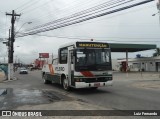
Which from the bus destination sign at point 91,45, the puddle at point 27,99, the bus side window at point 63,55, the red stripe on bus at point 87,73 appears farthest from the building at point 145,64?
the puddle at point 27,99

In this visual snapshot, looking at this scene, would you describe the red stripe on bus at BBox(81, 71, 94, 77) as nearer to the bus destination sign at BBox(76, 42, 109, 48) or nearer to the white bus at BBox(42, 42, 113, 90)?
the white bus at BBox(42, 42, 113, 90)

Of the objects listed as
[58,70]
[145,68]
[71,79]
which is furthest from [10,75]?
[145,68]

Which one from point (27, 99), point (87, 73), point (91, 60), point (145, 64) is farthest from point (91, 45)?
point (145, 64)

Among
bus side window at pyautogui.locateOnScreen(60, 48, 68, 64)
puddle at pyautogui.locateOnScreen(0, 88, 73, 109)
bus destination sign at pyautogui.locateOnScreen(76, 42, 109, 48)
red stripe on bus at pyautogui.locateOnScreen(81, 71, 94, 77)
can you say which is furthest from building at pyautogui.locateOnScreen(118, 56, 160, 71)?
puddle at pyautogui.locateOnScreen(0, 88, 73, 109)

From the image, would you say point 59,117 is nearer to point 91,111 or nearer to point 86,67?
point 91,111

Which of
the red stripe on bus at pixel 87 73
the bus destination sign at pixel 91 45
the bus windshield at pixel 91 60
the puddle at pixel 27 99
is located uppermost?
the bus destination sign at pixel 91 45

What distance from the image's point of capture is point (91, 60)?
16766mm

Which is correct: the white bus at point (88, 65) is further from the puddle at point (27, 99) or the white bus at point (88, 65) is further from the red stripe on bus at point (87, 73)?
the puddle at point (27, 99)

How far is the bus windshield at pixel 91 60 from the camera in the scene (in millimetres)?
16609

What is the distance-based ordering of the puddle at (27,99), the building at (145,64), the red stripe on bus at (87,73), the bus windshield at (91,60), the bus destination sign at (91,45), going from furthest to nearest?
the building at (145,64), the bus destination sign at (91,45), the bus windshield at (91,60), the red stripe on bus at (87,73), the puddle at (27,99)

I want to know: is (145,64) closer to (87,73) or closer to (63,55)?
(63,55)

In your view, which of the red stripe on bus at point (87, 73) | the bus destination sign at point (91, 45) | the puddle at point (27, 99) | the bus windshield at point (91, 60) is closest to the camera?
the puddle at point (27, 99)

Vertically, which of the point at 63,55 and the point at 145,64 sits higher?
the point at 145,64

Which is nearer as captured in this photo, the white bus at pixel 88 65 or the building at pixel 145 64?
the white bus at pixel 88 65
